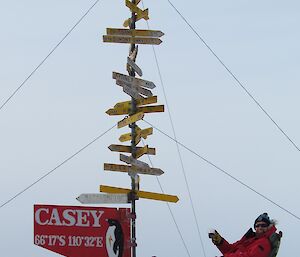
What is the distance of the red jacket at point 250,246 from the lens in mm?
16766

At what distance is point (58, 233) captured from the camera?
18.0m

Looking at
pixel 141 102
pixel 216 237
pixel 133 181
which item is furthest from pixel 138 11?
pixel 216 237

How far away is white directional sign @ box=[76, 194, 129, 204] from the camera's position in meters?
18.0

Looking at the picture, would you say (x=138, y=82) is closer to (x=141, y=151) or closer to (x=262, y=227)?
(x=141, y=151)

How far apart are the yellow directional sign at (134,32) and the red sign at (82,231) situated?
2997 millimetres

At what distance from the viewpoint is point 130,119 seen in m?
18.3

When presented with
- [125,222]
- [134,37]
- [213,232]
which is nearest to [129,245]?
[125,222]

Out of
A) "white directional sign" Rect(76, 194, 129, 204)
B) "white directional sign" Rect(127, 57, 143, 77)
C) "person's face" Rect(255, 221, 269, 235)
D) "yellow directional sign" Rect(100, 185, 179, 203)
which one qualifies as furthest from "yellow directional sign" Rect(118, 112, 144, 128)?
"person's face" Rect(255, 221, 269, 235)

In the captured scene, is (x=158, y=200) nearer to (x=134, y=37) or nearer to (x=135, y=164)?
(x=135, y=164)

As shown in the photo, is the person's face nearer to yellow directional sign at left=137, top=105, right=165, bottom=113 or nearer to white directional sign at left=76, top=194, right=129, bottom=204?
white directional sign at left=76, top=194, right=129, bottom=204

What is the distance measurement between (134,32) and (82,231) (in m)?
3.51

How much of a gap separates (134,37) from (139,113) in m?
1.38

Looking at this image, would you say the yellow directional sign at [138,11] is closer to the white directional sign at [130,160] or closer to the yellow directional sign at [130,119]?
the yellow directional sign at [130,119]

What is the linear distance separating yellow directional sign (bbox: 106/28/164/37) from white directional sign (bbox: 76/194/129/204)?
9.06ft
